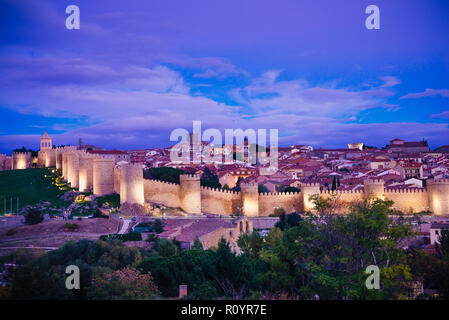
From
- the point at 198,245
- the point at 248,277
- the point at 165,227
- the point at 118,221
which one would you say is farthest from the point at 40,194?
the point at 248,277

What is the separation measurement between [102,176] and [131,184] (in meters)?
3.51

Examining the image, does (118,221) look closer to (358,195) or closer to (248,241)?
(248,241)

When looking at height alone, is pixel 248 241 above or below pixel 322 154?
below

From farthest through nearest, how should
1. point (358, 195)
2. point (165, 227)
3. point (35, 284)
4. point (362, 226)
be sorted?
point (358, 195), point (165, 227), point (362, 226), point (35, 284)

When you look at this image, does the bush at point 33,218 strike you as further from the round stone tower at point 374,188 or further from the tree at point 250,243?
the round stone tower at point 374,188

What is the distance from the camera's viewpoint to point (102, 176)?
2998cm

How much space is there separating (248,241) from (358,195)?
40.0 ft

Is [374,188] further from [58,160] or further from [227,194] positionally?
[58,160]

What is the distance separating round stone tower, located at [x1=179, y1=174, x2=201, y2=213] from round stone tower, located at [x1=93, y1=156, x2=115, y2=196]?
191 inches

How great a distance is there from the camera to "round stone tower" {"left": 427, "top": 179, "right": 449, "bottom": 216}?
2939cm

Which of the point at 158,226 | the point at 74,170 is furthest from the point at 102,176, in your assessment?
the point at 158,226

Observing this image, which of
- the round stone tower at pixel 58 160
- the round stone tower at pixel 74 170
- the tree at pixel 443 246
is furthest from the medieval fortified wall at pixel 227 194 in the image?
the round stone tower at pixel 58 160

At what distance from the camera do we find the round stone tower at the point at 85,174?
3175 centimetres
